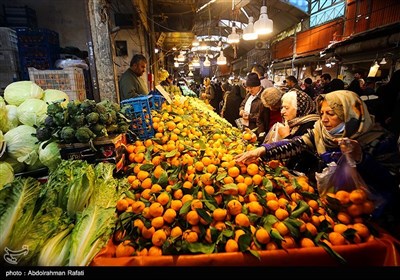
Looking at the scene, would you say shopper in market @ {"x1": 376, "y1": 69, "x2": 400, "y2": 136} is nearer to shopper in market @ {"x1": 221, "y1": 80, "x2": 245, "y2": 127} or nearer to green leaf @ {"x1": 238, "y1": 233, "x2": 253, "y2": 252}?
shopper in market @ {"x1": 221, "y1": 80, "x2": 245, "y2": 127}

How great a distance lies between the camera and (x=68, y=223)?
1528mm

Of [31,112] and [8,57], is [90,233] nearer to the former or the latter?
[31,112]

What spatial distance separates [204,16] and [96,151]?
41.8 feet

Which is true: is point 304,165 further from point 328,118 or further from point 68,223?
point 68,223

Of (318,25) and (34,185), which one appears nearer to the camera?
(34,185)

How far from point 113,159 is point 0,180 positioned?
3.15ft

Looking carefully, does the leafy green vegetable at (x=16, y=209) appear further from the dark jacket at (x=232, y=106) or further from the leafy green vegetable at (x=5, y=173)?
the dark jacket at (x=232, y=106)

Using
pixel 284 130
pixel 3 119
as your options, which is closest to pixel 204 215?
pixel 284 130

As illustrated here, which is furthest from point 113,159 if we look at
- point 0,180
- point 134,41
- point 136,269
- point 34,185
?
point 134,41

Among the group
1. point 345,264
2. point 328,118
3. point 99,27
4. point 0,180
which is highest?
point 99,27

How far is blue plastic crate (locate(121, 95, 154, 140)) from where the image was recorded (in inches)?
108

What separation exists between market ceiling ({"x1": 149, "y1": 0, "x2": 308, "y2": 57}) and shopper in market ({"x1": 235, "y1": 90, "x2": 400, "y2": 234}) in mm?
5029

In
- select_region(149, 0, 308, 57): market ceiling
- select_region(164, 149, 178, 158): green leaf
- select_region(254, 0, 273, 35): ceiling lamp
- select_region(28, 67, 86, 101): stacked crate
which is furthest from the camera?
select_region(149, 0, 308, 57): market ceiling

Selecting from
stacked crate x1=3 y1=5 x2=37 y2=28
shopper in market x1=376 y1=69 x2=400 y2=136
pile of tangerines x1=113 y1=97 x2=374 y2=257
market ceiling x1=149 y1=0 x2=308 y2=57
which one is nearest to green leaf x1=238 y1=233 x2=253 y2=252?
pile of tangerines x1=113 y1=97 x2=374 y2=257
